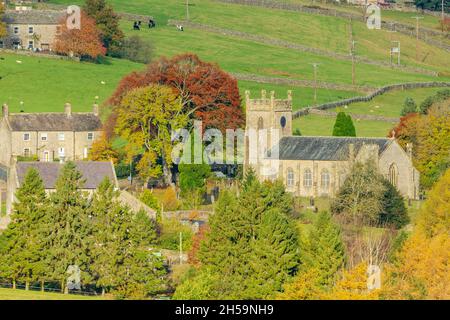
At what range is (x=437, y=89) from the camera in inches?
6240

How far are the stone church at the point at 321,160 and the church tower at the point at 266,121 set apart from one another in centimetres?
7

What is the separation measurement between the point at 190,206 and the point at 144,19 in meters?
72.4

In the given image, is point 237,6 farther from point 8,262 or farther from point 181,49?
point 8,262

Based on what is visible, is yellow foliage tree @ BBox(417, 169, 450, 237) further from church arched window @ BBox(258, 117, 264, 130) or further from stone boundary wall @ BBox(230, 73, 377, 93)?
stone boundary wall @ BBox(230, 73, 377, 93)

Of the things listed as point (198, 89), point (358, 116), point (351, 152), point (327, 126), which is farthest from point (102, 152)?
point (358, 116)

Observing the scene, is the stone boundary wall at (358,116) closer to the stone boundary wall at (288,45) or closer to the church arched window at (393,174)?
the church arched window at (393,174)

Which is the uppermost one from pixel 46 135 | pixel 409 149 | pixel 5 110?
pixel 5 110

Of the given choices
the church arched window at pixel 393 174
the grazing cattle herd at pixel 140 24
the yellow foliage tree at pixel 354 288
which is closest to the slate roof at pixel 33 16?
the grazing cattle herd at pixel 140 24

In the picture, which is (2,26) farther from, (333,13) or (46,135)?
(333,13)

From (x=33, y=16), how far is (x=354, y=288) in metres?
91.2

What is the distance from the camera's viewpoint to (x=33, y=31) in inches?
6245

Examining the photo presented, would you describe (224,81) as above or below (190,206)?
above

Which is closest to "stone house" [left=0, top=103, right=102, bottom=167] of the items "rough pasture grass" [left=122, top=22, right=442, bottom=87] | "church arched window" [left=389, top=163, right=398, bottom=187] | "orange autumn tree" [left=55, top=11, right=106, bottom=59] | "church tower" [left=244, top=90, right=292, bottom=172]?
"church tower" [left=244, top=90, right=292, bottom=172]
